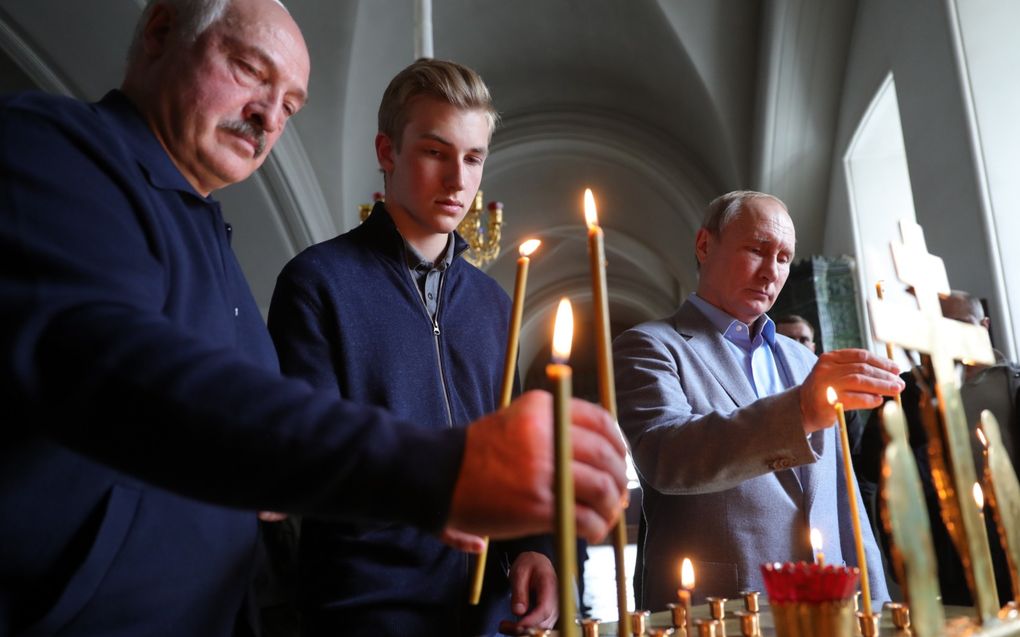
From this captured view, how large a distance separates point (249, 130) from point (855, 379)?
1.03m

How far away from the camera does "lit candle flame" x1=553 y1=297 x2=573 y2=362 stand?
74 cm

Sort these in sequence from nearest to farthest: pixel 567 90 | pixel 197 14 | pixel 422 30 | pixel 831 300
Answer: pixel 197 14, pixel 831 300, pixel 422 30, pixel 567 90

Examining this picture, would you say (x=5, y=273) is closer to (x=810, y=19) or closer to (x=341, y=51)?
(x=810, y=19)

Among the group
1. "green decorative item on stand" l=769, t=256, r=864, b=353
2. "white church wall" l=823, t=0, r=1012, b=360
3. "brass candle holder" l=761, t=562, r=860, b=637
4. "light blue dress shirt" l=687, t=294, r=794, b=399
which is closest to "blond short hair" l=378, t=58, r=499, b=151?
"light blue dress shirt" l=687, t=294, r=794, b=399

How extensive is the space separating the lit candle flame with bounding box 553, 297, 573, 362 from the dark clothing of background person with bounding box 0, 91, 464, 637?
0.40ft

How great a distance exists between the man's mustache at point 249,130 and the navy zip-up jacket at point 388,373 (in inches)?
14.6

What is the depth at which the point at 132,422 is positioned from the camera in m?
0.68

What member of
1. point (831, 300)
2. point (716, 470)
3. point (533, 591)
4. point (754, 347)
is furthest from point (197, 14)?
point (831, 300)

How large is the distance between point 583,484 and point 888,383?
84cm

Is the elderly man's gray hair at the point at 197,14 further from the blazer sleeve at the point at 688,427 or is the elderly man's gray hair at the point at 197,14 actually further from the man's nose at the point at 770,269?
the man's nose at the point at 770,269

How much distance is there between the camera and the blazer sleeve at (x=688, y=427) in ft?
5.15

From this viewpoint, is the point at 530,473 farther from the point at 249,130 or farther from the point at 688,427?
the point at 688,427

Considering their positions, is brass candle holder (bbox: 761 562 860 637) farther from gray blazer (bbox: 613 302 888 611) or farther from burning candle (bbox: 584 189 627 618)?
gray blazer (bbox: 613 302 888 611)

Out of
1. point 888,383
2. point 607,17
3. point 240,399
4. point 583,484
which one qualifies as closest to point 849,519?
point 888,383
